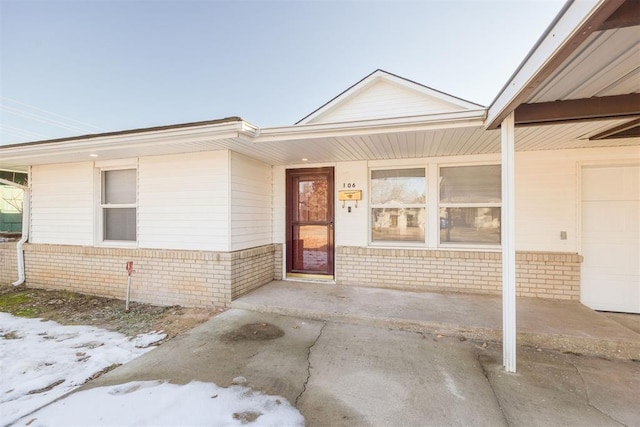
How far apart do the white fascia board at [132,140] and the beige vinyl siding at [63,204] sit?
66 centimetres

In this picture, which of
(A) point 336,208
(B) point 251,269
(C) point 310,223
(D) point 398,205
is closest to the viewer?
(B) point 251,269

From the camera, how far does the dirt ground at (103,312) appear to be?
3984 mm

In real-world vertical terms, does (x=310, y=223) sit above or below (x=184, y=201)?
below

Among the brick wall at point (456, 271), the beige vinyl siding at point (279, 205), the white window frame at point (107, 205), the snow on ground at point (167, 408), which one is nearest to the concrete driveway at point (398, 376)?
the snow on ground at point (167, 408)

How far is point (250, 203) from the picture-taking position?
17.0 ft

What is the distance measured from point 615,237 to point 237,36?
45.8ft

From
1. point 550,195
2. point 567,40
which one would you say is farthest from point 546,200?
point 567,40

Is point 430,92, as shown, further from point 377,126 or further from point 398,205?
point 377,126

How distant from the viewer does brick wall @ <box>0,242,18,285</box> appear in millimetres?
6129

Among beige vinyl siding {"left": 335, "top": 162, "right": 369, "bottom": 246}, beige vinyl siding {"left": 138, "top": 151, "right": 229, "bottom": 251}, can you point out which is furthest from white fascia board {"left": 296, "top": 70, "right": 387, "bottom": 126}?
beige vinyl siding {"left": 138, "top": 151, "right": 229, "bottom": 251}

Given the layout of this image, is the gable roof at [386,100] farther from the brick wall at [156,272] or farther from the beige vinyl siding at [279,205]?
the brick wall at [156,272]

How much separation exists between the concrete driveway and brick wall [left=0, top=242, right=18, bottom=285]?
5795 millimetres

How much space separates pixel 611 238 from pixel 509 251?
10.9 feet

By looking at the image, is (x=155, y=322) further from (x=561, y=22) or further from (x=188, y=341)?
(x=561, y=22)
